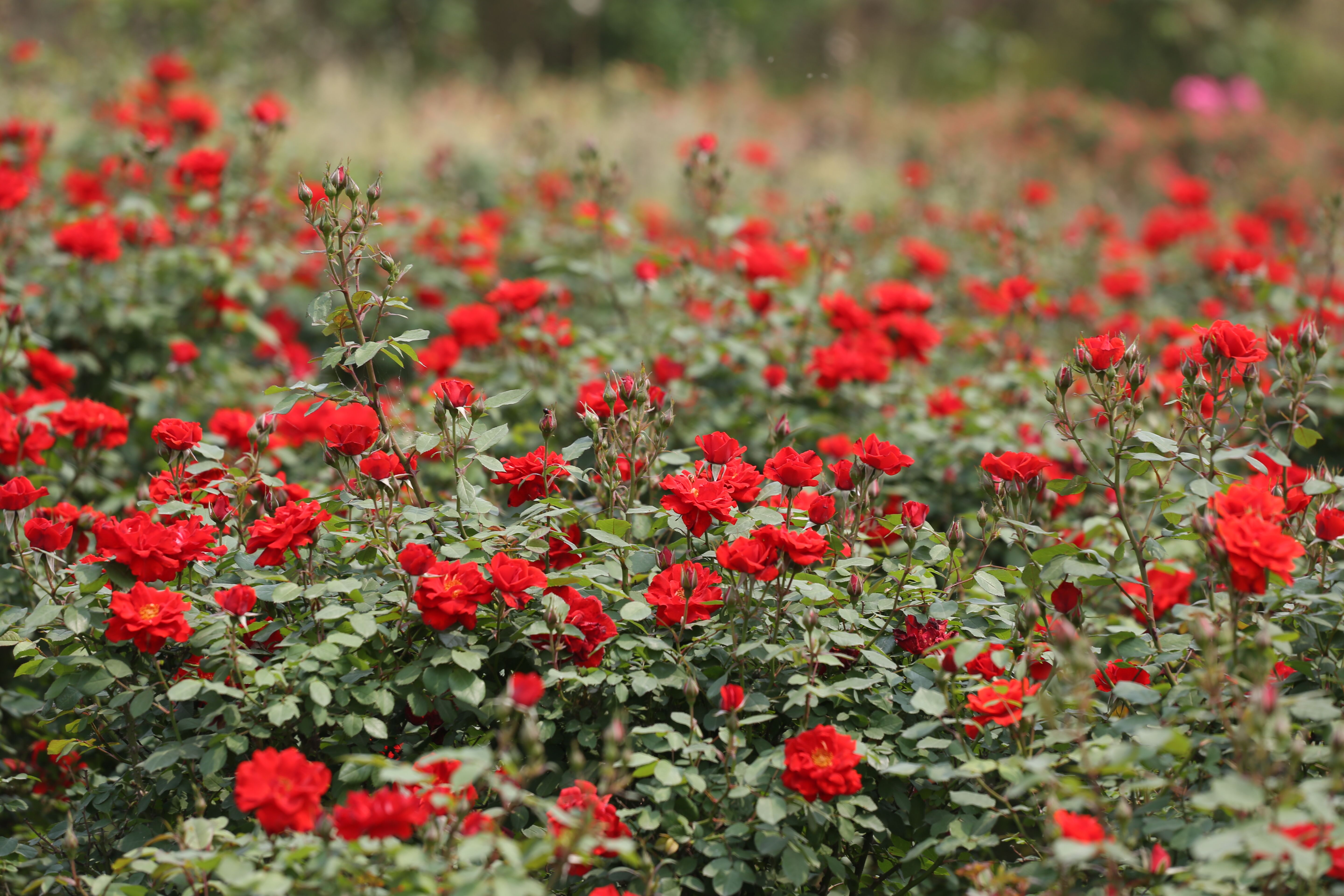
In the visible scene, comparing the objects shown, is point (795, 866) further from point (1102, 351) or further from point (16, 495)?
point (16, 495)

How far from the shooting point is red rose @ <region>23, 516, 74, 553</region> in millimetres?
1773

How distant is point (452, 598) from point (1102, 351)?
1155 millimetres

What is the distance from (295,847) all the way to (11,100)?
589cm

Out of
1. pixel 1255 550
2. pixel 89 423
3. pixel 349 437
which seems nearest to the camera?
pixel 1255 550

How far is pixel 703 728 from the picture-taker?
177 cm

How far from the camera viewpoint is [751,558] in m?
1.58

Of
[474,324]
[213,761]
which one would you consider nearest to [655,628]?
[213,761]

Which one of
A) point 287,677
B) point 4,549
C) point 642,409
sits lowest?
point 4,549

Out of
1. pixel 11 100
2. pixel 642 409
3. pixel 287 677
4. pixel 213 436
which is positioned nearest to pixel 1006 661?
pixel 642 409

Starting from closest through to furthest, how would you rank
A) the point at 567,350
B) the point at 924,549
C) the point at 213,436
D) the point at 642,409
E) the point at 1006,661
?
the point at 1006,661
the point at 642,409
the point at 924,549
the point at 213,436
the point at 567,350

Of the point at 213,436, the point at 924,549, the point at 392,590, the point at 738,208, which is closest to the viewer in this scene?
the point at 392,590

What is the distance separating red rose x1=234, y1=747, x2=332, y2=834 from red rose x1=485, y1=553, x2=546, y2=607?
353mm

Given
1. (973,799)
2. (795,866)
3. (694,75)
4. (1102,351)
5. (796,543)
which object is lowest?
(795,866)

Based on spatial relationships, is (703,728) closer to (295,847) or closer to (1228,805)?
(295,847)
